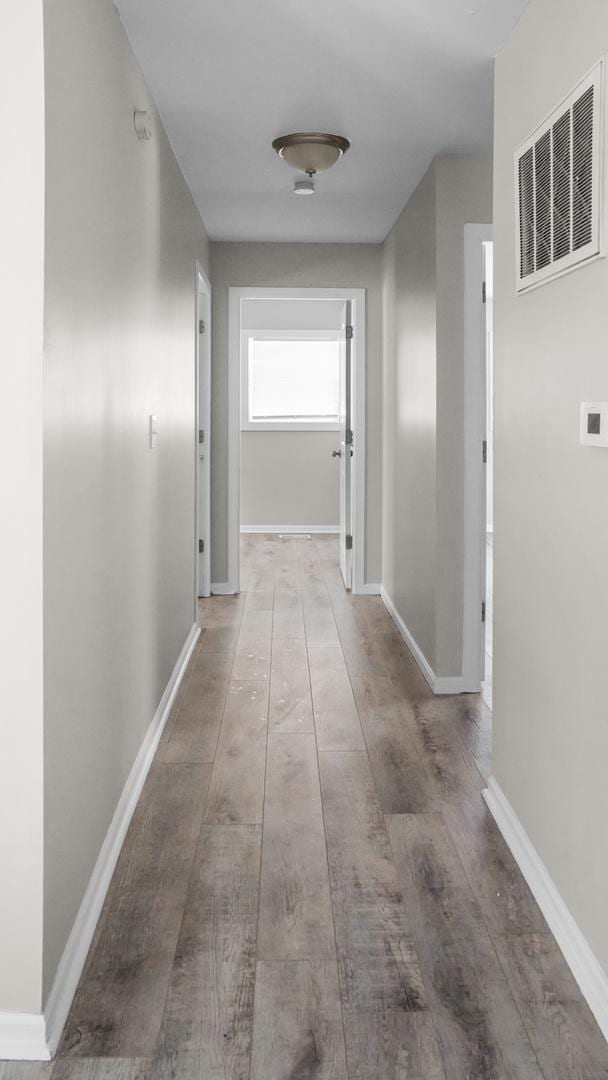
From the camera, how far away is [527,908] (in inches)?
87.1

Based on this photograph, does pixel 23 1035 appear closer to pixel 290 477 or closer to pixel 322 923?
pixel 322 923

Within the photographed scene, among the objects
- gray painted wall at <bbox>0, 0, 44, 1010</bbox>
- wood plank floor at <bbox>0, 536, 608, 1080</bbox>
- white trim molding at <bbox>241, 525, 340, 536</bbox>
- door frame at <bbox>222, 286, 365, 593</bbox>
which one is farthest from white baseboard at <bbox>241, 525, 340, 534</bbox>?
gray painted wall at <bbox>0, 0, 44, 1010</bbox>

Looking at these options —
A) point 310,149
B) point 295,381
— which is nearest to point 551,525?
point 310,149

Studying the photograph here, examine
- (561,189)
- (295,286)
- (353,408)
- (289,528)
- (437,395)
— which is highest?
(295,286)

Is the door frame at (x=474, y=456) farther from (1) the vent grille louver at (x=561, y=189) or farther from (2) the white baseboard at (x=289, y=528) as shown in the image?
(2) the white baseboard at (x=289, y=528)

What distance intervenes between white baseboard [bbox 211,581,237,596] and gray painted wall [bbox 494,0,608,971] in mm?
3560

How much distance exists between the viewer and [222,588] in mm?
6160

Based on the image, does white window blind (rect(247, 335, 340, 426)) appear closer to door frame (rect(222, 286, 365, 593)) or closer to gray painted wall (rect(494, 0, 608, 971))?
door frame (rect(222, 286, 365, 593))

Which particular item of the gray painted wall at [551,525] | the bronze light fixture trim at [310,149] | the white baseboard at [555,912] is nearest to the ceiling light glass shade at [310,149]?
the bronze light fixture trim at [310,149]

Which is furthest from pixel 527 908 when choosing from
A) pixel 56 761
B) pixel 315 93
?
pixel 315 93

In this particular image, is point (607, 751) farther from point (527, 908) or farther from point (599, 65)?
point (599, 65)

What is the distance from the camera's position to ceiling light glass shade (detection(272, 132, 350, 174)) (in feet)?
11.9

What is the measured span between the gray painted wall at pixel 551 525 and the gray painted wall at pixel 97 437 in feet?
3.52

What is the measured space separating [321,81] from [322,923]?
8.49 ft
